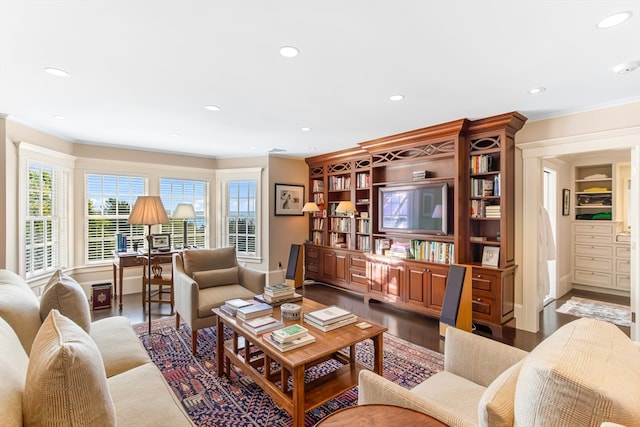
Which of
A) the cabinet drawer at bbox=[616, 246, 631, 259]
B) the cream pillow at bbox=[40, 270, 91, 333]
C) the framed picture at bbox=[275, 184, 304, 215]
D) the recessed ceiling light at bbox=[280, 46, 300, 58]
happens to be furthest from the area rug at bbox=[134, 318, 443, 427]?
the cabinet drawer at bbox=[616, 246, 631, 259]

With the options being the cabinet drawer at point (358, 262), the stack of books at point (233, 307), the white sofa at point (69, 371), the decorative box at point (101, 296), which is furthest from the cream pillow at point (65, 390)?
the cabinet drawer at point (358, 262)

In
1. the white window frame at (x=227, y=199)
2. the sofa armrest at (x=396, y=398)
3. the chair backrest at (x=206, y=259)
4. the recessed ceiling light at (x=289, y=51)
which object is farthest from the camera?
the white window frame at (x=227, y=199)

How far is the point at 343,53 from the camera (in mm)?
2066

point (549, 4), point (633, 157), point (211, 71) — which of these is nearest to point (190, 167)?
point (211, 71)

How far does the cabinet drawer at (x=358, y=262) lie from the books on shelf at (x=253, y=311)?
264 cm

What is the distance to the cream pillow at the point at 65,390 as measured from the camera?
906 mm

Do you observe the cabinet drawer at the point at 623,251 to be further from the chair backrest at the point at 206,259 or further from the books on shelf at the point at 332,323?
the chair backrest at the point at 206,259

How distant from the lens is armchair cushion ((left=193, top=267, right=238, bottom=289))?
3.39 meters

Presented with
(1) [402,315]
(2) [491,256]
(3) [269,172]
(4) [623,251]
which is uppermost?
(3) [269,172]

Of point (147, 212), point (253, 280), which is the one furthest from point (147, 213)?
point (253, 280)

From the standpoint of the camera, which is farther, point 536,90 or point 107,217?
point 107,217

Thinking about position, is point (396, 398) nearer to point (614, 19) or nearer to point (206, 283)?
point (614, 19)

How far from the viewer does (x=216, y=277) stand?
11.4 feet

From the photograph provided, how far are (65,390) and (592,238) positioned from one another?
6771 millimetres
